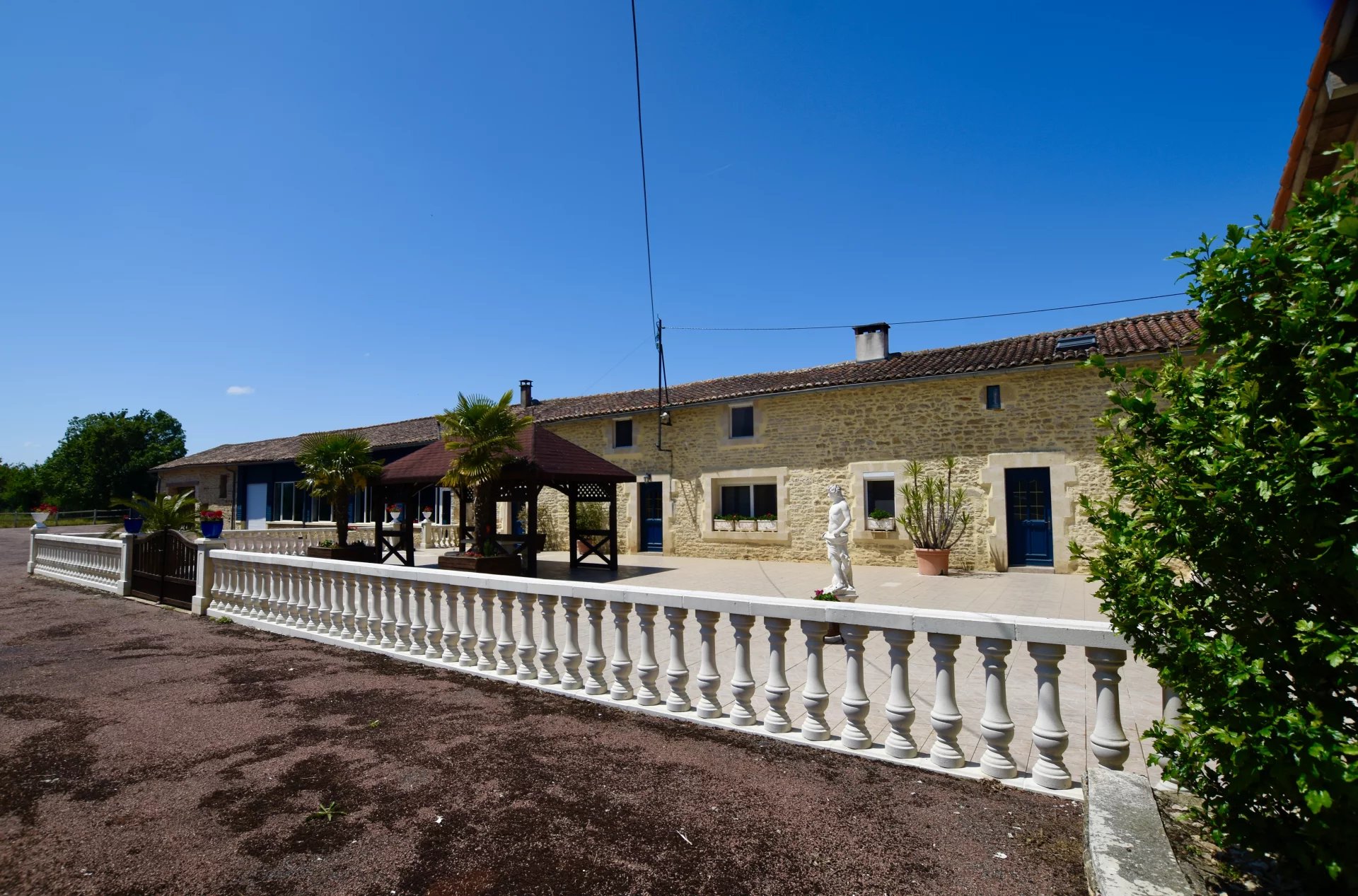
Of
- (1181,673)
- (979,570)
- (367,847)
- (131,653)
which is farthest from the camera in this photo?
(979,570)

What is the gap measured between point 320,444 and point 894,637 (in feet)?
43.6

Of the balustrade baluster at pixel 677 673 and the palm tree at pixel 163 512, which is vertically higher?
the palm tree at pixel 163 512

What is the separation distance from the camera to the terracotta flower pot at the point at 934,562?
12.7 meters

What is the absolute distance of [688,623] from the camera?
298 inches

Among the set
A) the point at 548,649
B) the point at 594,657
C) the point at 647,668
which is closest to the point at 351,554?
the point at 548,649

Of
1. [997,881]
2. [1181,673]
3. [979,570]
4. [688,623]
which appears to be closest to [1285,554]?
[1181,673]

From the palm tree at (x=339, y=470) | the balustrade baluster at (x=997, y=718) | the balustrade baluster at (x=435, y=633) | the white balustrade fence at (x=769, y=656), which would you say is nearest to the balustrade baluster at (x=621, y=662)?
the white balustrade fence at (x=769, y=656)

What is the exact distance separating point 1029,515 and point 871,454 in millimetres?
3266

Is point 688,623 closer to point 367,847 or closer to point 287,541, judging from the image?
point 367,847

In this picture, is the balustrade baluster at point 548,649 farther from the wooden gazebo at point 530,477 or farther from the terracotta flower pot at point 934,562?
the terracotta flower pot at point 934,562

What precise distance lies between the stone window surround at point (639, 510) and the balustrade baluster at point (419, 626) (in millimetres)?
11816

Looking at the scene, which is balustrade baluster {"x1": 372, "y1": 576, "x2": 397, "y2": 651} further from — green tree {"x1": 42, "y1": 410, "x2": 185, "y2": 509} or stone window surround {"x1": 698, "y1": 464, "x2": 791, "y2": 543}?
green tree {"x1": 42, "y1": 410, "x2": 185, "y2": 509}

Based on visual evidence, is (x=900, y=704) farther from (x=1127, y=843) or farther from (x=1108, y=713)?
(x=1127, y=843)

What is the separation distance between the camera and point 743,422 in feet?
53.9
